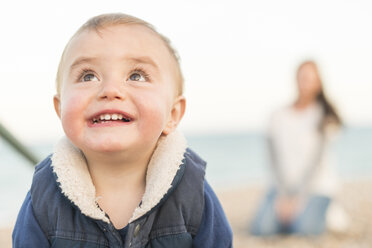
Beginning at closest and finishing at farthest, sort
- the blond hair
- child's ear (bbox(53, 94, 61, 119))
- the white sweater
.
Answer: the blond hair → child's ear (bbox(53, 94, 61, 119)) → the white sweater

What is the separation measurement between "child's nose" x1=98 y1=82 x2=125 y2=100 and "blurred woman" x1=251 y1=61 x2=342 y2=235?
3.92 meters

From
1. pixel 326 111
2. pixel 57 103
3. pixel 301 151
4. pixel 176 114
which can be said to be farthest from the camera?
pixel 301 151

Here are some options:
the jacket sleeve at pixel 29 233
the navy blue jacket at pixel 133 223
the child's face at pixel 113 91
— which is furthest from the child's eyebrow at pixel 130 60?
the jacket sleeve at pixel 29 233

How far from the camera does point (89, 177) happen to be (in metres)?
1.42

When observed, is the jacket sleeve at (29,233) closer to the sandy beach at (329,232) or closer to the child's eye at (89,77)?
the child's eye at (89,77)

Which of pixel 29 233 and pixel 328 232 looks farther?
pixel 328 232

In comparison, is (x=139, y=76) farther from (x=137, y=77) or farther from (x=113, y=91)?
(x=113, y=91)

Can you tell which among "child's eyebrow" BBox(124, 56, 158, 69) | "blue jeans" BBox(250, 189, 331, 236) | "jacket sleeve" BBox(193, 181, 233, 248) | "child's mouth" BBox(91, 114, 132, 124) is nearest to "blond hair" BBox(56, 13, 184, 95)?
"child's eyebrow" BBox(124, 56, 158, 69)

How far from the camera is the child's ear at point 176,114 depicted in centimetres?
154

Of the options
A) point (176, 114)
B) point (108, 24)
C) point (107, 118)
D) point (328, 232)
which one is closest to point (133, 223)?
point (107, 118)

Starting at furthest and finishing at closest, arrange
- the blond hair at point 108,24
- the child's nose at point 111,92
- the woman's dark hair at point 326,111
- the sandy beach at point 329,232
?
the woman's dark hair at point 326,111 → the sandy beach at point 329,232 → the blond hair at point 108,24 → the child's nose at point 111,92

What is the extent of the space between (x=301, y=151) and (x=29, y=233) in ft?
13.6

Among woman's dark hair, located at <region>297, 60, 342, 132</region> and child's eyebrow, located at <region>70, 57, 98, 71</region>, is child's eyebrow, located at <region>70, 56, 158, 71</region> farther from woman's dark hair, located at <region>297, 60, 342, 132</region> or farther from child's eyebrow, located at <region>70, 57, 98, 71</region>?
woman's dark hair, located at <region>297, 60, 342, 132</region>

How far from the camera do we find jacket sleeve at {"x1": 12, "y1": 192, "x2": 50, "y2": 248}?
130cm
